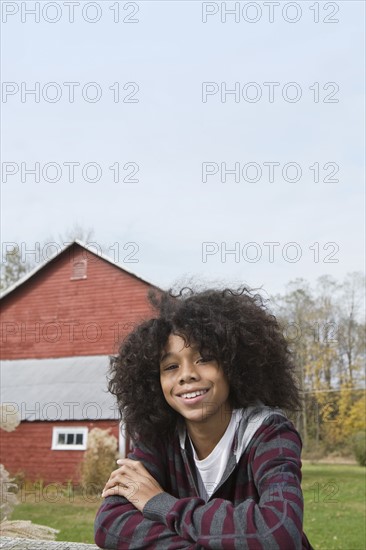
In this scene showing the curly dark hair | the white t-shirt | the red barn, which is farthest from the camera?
the red barn

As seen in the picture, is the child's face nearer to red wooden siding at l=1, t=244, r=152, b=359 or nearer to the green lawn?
the green lawn

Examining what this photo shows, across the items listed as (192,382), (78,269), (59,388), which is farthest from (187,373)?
(78,269)

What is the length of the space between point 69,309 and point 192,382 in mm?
18145

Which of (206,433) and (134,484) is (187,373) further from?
(134,484)

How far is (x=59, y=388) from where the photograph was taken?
1781 cm

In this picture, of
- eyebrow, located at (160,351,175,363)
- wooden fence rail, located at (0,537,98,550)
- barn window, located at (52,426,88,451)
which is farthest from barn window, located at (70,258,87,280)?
wooden fence rail, located at (0,537,98,550)

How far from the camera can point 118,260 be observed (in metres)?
19.5

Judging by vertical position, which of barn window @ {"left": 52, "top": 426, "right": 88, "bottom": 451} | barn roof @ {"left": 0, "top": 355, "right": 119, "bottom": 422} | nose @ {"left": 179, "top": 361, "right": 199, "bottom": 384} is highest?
nose @ {"left": 179, "top": 361, "right": 199, "bottom": 384}

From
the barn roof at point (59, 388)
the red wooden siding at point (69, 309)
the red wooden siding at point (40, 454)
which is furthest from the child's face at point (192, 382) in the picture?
the red wooden siding at point (69, 309)

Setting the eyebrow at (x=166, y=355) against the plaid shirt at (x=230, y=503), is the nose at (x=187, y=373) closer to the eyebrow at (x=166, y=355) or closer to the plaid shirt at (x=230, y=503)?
the eyebrow at (x=166, y=355)

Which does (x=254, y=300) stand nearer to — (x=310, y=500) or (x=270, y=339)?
(x=270, y=339)

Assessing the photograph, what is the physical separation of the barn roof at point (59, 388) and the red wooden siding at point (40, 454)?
0.97 ft

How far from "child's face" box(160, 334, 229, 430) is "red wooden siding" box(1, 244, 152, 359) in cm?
1645

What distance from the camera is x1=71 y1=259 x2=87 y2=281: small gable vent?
19969 millimetres
